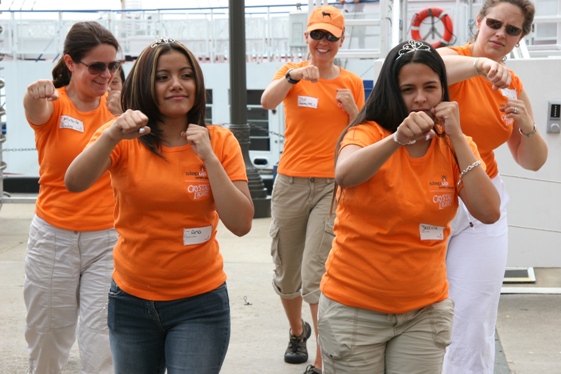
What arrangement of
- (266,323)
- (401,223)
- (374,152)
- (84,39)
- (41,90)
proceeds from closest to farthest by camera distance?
(374,152), (401,223), (41,90), (84,39), (266,323)

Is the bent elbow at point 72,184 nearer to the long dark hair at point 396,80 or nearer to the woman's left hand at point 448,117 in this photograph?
the long dark hair at point 396,80

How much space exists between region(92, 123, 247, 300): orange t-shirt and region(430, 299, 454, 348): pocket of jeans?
829mm

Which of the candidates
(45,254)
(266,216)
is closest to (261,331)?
(45,254)

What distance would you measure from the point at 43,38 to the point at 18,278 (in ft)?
61.0

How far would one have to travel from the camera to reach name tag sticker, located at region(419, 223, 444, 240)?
323cm

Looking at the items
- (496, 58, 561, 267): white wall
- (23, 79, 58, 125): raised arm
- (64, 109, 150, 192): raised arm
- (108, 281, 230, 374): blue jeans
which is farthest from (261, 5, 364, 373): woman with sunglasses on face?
(64, 109, 150, 192): raised arm

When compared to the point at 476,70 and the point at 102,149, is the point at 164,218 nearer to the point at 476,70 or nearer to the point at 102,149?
the point at 102,149

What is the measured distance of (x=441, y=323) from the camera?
3316mm

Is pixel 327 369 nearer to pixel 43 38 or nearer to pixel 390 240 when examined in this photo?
pixel 390 240

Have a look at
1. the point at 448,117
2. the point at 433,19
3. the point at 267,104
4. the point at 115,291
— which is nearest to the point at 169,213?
the point at 115,291

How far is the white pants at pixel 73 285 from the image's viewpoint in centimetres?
456

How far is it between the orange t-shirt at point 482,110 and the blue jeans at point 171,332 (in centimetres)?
144

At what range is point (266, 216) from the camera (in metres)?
12.1

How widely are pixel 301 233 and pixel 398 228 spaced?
267 cm
